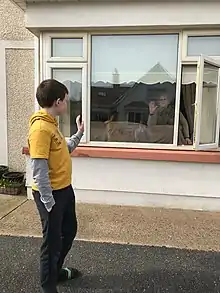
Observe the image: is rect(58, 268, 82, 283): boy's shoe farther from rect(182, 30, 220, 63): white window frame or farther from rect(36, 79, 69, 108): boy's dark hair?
rect(182, 30, 220, 63): white window frame

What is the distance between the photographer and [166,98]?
5051mm

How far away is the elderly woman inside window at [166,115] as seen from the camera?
5.04 metres

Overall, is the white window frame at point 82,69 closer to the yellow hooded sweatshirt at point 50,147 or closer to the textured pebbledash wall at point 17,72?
the textured pebbledash wall at point 17,72

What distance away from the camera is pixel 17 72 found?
5992 millimetres

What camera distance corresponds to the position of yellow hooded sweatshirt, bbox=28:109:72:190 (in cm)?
234

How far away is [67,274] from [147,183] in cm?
237

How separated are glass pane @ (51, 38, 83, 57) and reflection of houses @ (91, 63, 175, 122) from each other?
60 cm

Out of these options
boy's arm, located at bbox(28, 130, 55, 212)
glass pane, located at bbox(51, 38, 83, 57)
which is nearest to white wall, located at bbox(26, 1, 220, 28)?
glass pane, located at bbox(51, 38, 83, 57)

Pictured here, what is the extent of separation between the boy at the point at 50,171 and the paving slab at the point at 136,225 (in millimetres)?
1385

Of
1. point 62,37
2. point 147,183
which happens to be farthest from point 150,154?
point 62,37

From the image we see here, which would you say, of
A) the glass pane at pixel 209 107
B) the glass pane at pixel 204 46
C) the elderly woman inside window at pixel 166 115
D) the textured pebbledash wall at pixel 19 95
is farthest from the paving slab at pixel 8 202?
the glass pane at pixel 204 46

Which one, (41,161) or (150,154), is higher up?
(41,161)

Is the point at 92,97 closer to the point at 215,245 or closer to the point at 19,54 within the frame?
the point at 19,54

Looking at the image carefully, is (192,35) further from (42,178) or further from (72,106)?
(42,178)
